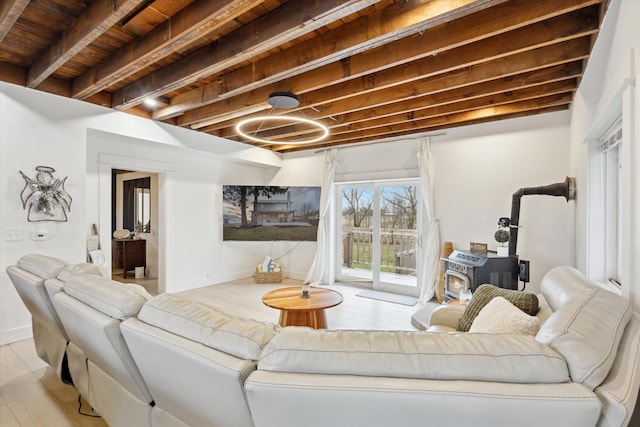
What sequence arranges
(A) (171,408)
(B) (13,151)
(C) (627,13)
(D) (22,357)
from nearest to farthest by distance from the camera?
(A) (171,408) < (C) (627,13) < (D) (22,357) < (B) (13,151)

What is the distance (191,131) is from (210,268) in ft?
7.84

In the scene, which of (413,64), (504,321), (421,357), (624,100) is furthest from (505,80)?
(421,357)

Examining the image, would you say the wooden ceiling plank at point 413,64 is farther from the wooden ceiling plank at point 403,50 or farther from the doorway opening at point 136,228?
the doorway opening at point 136,228

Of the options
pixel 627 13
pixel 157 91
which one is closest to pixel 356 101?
pixel 157 91

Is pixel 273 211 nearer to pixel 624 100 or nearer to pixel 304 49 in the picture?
pixel 304 49

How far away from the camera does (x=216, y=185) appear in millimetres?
5723

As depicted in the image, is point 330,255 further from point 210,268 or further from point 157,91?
point 157,91

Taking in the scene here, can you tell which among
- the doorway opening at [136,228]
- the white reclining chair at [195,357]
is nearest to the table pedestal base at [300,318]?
the white reclining chair at [195,357]

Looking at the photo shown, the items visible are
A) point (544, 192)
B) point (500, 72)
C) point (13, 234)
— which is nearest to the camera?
point (500, 72)

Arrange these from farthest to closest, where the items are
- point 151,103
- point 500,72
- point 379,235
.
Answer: point 379,235
point 151,103
point 500,72

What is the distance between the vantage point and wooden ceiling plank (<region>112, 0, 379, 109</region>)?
6.27ft

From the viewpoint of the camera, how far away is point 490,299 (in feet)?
6.89

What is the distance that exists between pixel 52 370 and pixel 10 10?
262cm

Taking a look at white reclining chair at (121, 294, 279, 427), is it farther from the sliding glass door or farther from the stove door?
the sliding glass door
